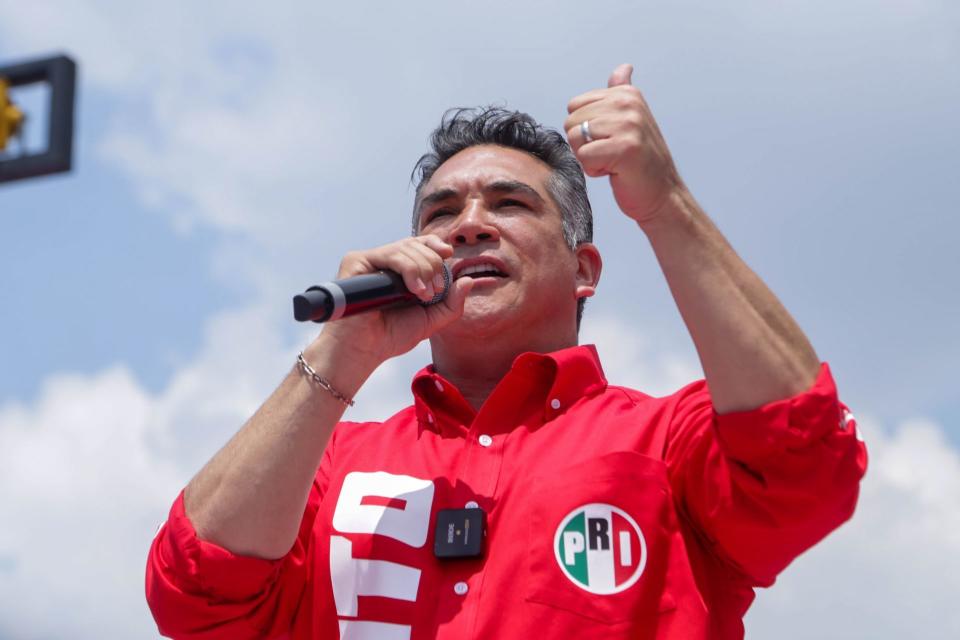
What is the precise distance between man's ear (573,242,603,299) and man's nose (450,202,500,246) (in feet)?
1.34

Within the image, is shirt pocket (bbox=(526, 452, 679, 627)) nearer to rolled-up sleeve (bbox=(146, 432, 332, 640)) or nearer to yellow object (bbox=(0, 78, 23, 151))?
rolled-up sleeve (bbox=(146, 432, 332, 640))

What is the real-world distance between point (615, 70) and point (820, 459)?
1084mm

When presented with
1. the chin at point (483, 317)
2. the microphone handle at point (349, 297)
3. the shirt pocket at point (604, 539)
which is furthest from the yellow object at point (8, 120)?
the chin at point (483, 317)

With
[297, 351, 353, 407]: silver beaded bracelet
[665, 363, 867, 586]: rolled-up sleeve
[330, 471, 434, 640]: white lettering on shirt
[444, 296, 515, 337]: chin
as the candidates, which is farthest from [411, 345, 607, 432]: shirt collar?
[665, 363, 867, 586]: rolled-up sleeve

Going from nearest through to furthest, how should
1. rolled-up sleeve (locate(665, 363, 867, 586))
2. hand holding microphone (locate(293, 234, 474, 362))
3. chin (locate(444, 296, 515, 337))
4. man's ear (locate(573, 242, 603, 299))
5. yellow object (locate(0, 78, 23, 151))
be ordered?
yellow object (locate(0, 78, 23, 151)) < rolled-up sleeve (locate(665, 363, 867, 586)) < hand holding microphone (locate(293, 234, 474, 362)) < chin (locate(444, 296, 515, 337)) < man's ear (locate(573, 242, 603, 299))

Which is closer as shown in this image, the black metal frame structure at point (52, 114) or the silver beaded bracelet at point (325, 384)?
the black metal frame structure at point (52, 114)

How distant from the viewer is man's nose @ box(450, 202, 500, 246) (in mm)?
4148

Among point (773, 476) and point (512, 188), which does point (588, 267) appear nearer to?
point (512, 188)

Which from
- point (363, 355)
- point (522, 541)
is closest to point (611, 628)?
point (522, 541)

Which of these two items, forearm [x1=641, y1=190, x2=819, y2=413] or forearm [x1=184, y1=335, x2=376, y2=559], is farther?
forearm [x1=184, y1=335, x2=376, y2=559]

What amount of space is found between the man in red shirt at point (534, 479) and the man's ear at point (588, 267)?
45 cm

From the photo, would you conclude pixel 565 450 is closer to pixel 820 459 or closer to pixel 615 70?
pixel 820 459

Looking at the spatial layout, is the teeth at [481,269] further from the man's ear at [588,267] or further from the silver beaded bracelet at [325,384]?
the silver beaded bracelet at [325,384]

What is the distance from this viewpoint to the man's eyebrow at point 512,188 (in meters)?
4.36
